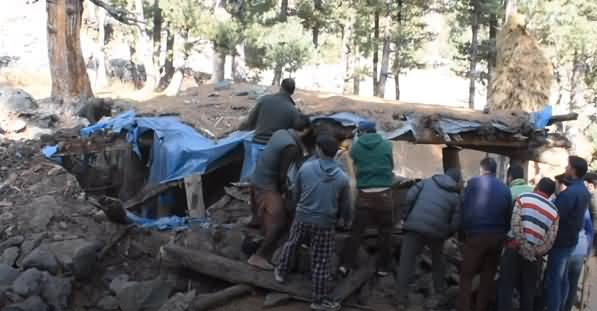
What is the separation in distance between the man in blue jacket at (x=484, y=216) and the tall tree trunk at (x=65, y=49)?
10690 mm

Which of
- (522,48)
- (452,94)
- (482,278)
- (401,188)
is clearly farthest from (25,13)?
(482,278)

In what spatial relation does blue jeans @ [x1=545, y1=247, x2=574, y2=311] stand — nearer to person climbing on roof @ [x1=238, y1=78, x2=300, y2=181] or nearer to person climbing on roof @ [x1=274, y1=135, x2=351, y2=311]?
person climbing on roof @ [x1=274, y1=135, x2=351, y2=311]

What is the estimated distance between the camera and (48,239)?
23.8 ft

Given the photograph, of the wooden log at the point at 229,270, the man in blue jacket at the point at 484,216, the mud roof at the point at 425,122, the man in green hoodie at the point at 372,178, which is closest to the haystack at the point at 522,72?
the mud roof at the point at 425,122

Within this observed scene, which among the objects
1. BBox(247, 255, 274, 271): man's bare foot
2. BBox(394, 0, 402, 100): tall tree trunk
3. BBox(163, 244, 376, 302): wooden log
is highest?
BBox(394, 0, 402, 100): tall tree trunk

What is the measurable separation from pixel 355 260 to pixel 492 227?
1.76 m

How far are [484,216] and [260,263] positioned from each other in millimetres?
2540

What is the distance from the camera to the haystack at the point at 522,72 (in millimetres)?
15320

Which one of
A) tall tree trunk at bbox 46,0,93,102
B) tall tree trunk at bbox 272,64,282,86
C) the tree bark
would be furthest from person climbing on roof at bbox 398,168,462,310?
the tree bark

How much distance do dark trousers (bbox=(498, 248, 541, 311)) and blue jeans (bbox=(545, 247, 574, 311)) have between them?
14 cm

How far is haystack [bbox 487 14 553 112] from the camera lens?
1532 centimetres

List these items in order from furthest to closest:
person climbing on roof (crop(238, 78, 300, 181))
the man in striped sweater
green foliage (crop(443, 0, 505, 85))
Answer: green foliage (crop(443, 0, 505, 85)), person climbing on roof (crop(238, 78, 300, 181)), the man in striped sweater

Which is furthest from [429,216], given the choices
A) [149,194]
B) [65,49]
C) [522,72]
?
[522,72]

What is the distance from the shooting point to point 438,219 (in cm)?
615
